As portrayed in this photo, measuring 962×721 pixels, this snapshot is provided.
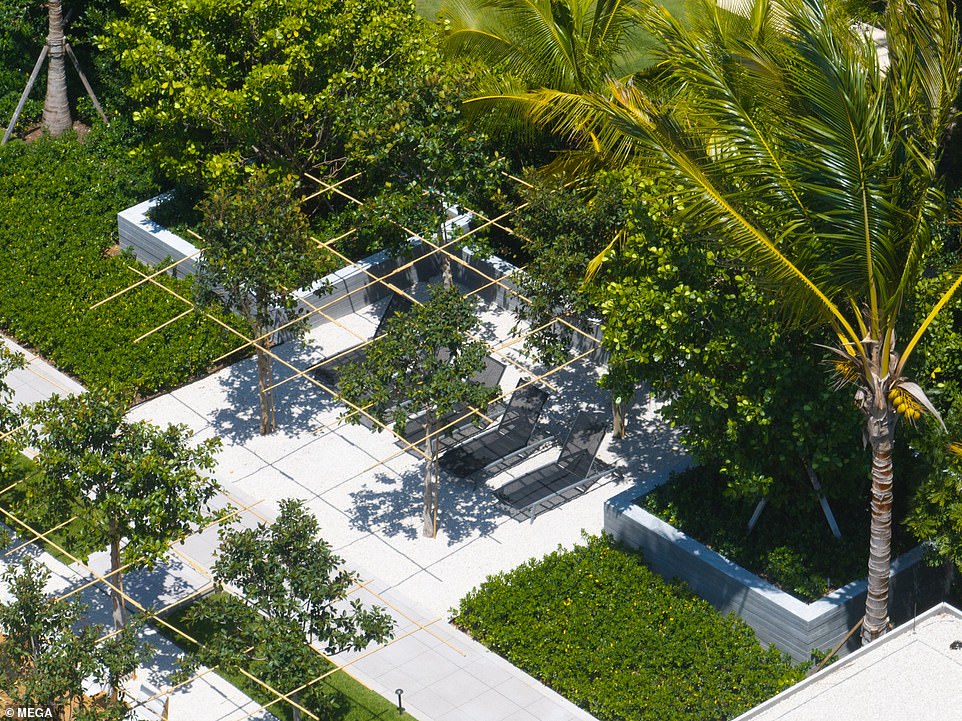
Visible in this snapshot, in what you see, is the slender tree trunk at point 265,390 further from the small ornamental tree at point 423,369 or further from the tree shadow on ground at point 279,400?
the small ornamental tree at point 423,369

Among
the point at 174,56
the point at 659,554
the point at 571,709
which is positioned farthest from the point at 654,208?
the point at 174,56

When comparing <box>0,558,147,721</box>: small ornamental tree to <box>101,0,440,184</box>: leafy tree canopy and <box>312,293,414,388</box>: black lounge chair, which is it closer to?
<box>312,293,414,388</box>: black lounge chair

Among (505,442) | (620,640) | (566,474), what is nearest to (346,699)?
(620,640)

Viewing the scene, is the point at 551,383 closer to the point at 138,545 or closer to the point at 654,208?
the point at 654,208

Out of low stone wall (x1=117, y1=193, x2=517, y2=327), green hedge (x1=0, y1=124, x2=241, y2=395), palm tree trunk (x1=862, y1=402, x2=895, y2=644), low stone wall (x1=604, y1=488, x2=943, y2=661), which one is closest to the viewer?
palm tree trunk (x1=862, y1=402, x2=895, y2=644)

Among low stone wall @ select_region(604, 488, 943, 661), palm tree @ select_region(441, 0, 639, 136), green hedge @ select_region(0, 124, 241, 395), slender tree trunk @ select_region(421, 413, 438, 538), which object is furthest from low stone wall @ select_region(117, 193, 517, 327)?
low stone wall @ select_region(604, 488, 943, 661)

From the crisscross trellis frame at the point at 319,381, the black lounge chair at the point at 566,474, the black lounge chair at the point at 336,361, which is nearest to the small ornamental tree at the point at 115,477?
the crisscross trellis frame at the point at 319,381
